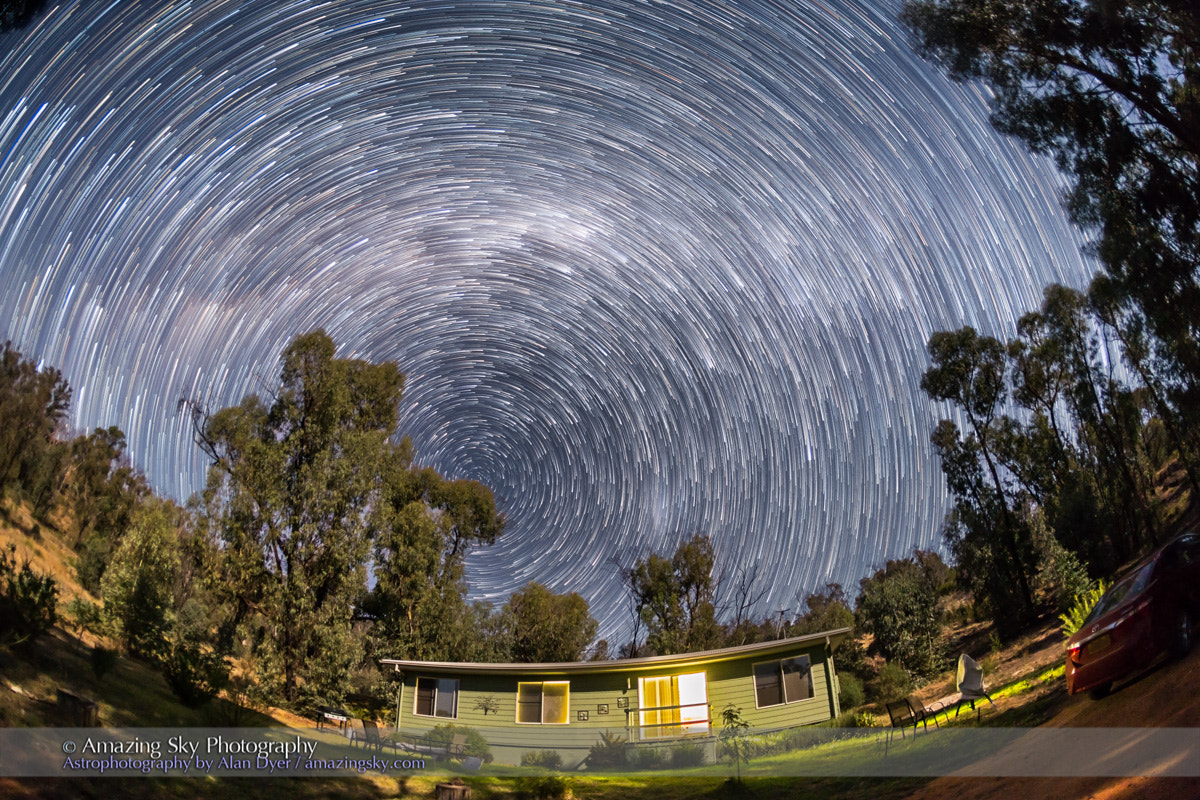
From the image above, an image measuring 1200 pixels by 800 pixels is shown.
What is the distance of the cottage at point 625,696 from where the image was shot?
22.8 meters

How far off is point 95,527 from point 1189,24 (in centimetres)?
4872

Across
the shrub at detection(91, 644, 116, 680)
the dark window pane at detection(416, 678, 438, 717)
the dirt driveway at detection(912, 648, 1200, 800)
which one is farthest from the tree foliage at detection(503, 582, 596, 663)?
the dirt driveway at detection(912, 648, 1200, 800)

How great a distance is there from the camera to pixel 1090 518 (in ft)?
77.0

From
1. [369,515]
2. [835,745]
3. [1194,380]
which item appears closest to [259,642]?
[369,515]

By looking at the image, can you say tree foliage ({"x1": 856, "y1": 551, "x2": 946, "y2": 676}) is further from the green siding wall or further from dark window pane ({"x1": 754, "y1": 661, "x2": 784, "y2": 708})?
dark window pane ({"x1": 754, "y1": 661, "x2": 784, "y2": 708})

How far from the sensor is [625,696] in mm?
24156

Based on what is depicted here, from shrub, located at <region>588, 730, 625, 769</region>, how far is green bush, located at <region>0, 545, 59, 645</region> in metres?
16.8

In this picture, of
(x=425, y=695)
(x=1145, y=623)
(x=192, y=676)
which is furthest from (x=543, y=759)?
(x=1145, y=623)

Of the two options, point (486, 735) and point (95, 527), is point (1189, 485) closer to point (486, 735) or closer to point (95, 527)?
point (486, 735)

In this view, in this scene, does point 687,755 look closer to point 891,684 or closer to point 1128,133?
point 891,684

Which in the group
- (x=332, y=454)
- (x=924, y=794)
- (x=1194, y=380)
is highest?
(x=332, y=454)

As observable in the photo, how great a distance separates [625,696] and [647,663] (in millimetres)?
1568

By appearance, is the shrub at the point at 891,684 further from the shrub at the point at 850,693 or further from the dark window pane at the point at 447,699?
the dark window pane at the point at 447,699

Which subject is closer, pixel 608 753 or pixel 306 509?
pixel 608 753
